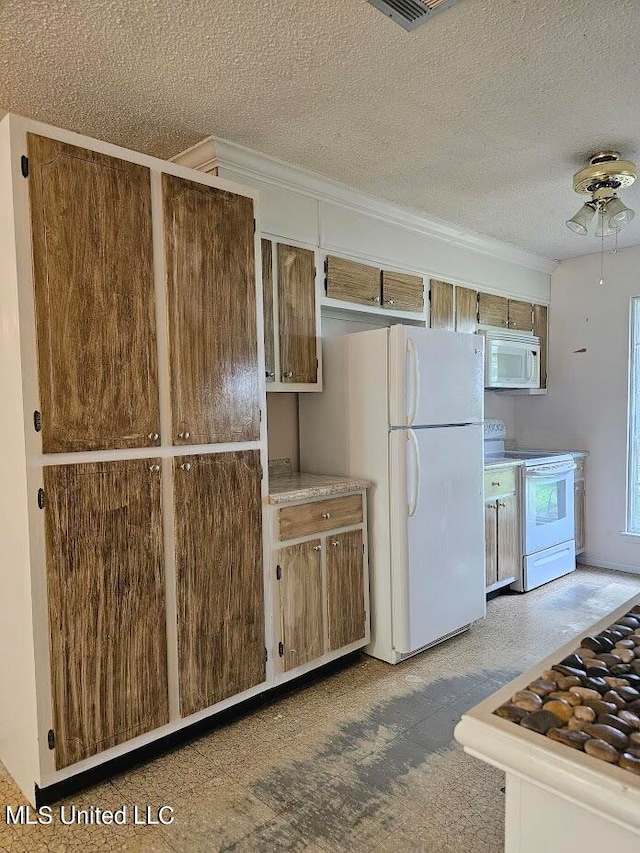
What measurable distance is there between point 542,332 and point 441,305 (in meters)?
1.51

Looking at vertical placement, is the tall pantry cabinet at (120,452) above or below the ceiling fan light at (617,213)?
below

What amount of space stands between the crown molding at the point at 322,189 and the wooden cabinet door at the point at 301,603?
71.6 inches

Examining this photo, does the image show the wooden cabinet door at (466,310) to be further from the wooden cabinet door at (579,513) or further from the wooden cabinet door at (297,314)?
the wooden cabinet door at (579,513)

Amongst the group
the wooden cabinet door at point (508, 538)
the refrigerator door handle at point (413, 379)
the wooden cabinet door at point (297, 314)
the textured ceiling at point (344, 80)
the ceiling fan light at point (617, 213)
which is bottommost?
the wooden cabinet door at point (508, 538)

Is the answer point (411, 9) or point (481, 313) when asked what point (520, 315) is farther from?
point (411, 9)

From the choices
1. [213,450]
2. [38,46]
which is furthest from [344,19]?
[213,450]

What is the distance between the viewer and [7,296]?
73.6 inches

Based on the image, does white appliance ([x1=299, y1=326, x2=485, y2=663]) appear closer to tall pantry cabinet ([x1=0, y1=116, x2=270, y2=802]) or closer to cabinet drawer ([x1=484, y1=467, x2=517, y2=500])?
cabinet drawer ([x1=484, y1=467, x2=517, y2=500])

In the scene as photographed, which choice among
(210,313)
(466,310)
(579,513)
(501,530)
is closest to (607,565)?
(579,513)

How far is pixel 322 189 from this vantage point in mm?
3111

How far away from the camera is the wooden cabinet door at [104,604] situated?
1894 millimetres

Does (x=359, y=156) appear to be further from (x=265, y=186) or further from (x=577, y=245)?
(x=577, y=245)

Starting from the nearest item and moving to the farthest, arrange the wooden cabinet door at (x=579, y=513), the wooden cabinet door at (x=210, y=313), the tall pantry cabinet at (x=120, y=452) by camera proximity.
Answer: the tall pantry cabinet at (x=120, y=452) < the wooden cabinet door at (x=210, y=313) < the wooden cabinet door at (x=579, y=513)

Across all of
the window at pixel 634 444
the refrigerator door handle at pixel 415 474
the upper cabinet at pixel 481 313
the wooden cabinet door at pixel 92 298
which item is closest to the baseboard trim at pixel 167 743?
the refrigerator door handle at pixel 415 474
